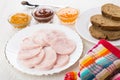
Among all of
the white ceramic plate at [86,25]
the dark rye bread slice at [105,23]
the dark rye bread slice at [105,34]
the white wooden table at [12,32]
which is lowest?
the white wooden table at [12,32]

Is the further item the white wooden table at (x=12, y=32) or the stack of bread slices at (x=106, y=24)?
the stack of bread slices at (x=106, y=24)

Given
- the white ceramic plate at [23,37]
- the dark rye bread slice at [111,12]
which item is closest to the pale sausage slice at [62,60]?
the white ceramic plate at [23,37]

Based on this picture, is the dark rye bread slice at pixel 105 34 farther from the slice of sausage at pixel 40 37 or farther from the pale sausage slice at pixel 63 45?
the slice of sausage at pixel 40 37

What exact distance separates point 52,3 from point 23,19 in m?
0.23

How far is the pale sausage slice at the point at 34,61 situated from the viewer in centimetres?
91

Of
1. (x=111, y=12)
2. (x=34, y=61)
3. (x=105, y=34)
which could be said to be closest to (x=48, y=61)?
(x=34, y=61)

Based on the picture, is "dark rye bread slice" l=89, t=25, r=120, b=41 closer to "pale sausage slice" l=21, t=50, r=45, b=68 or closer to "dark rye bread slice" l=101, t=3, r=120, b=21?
"dark rye bread slice" l=101, t=3, r=120, b=21

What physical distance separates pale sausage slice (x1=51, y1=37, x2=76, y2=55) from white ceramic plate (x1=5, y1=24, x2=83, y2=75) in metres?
0.02

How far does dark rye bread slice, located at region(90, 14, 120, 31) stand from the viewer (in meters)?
1.03

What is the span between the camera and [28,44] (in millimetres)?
997

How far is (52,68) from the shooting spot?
92cm

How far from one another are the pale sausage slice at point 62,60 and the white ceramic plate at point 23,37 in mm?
11

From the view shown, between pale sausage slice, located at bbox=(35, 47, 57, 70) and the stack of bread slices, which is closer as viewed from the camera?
pale sausage slice, located at bbox=(35, 47, 57, 70)

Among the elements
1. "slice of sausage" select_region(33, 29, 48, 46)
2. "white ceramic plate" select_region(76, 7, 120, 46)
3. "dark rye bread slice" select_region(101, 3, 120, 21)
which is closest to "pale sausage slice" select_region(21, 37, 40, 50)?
"slice of sausage" select_region(33, 29, 48, 46)
